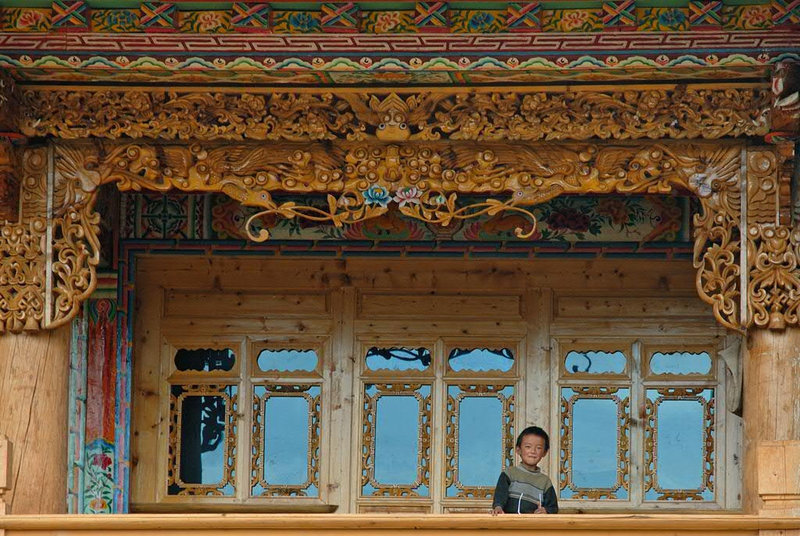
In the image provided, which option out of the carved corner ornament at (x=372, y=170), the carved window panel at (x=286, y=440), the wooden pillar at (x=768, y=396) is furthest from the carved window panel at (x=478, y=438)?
the wooden pillar at (x=768, y=396)

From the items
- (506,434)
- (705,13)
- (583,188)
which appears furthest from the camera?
(506,434)

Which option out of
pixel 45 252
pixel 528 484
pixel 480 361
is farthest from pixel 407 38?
pixel 480 361

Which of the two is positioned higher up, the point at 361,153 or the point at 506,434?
the point at 361,153

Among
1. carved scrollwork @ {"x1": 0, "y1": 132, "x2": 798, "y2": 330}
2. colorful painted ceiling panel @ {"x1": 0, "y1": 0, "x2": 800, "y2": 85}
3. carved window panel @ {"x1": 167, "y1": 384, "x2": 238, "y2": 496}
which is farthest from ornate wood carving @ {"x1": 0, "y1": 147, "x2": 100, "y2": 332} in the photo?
carved window panel @ {"x1": 167, "y1": 384, "x2": 238, "y2": 496}

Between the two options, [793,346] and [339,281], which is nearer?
[793,346]

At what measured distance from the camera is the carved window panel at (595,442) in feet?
32.6

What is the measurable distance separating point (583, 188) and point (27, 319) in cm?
272

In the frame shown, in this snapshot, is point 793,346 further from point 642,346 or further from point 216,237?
point 216,237

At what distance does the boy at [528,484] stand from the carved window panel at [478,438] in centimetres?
118

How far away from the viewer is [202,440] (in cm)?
1005

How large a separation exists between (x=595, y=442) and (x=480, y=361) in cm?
77

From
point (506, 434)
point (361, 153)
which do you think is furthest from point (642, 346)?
point (361, 153)

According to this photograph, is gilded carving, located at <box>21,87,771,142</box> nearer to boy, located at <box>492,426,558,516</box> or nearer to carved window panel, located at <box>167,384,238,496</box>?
boy, located at <box>492,426,558,516</box>

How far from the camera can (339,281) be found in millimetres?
10141
